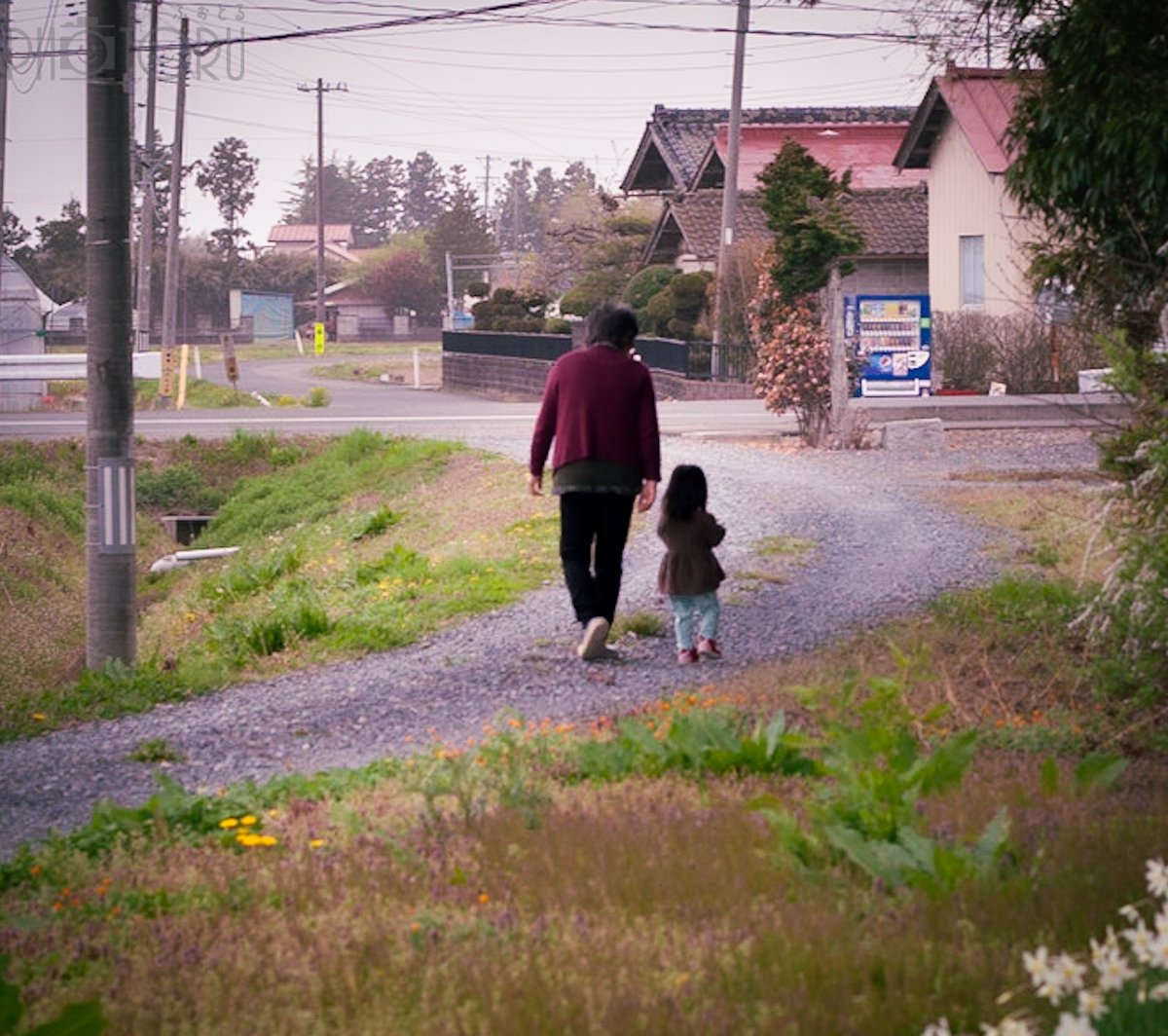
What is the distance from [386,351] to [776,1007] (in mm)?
74856

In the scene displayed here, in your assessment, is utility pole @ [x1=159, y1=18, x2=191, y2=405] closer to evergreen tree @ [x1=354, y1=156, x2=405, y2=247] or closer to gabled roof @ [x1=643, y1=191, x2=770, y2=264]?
gabled roof @ [x1=643, y1=191, x2=770, y2=264]

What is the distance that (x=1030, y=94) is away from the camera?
34.2 ft

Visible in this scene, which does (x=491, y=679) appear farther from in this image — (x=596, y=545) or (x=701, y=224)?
(x=701, y=224)

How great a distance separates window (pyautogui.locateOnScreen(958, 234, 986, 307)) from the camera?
37.2 m

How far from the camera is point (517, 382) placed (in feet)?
147

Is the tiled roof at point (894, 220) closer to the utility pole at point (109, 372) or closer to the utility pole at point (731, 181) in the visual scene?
the utility pole at point (731, 181)

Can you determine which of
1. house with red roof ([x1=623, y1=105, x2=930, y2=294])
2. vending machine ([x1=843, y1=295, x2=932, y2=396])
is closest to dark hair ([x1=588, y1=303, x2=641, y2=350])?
vending machine ([x1=843, y1=295, x2=932, y2=396])

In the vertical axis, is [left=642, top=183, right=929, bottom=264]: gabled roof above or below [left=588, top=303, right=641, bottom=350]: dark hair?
above

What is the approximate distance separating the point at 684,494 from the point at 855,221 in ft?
107

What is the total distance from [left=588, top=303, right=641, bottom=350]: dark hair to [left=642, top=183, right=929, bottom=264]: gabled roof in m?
31.1

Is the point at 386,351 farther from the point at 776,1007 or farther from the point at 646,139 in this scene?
the point at 776,1007

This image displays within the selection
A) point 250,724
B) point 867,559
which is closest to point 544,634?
point 250,724

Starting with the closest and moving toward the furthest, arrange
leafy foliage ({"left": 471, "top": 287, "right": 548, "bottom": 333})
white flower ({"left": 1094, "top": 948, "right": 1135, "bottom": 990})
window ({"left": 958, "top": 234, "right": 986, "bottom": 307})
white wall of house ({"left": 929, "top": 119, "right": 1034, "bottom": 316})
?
white flower ({"left": 1094, "top": 948, "right": 1135, "bottom": 990}) → white wall of house ({"left": 929, "top": 119, "right": 1034, "bottom": 316}) → window ({"left": 958, "top": 234, "right": 986, "bottom": 307}) → leafy foliage ({"left": 471, "top": 287, "right": 548, "bottom": 333})

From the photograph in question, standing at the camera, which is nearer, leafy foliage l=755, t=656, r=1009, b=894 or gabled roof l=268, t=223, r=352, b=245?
leafy foliage l=755, t=656, r=1009, b=894
